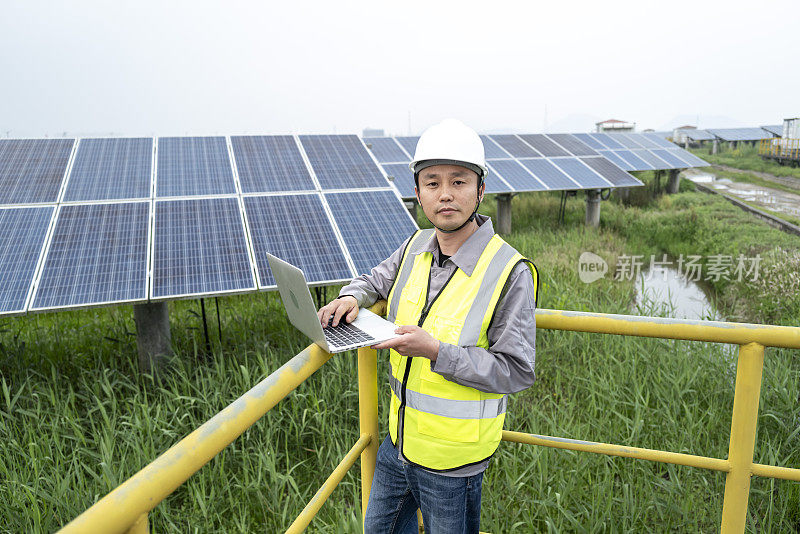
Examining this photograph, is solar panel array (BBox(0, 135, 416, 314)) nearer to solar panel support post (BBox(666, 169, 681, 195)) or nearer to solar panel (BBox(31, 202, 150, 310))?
solar panel (BBox(31, 202, 150, 310))

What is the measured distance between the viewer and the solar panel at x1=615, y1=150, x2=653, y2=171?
16648 mm

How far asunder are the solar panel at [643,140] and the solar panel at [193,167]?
803 inches

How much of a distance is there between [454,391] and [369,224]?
327 cm

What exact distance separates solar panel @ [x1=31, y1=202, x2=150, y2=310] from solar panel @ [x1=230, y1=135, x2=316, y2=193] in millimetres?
1123

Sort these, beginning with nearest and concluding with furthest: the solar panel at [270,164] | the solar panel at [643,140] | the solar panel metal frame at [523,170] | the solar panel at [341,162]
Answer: the solar panel at [270,164]
the solar panel at [341,162]
the solar panel metal frame at [523,170]
the solar panel at [643,140]

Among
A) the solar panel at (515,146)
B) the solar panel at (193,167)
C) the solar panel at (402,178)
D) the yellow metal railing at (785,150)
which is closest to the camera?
the solar panel at (193,167)

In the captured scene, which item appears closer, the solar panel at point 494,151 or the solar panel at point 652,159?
the solar panel at point 494,151

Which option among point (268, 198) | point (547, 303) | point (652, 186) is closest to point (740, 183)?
point (652, 186)

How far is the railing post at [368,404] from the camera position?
195cm

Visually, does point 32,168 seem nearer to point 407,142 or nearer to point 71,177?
point 71,177

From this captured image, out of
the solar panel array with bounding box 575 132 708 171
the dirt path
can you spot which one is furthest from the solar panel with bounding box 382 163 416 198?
the dirt path

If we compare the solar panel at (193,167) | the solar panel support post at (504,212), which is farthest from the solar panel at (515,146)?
the solar panel at (193,167)

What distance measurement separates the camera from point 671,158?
63.0ft

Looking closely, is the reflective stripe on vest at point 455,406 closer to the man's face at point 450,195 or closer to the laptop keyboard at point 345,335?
the laptop keyboard at point 345,335
